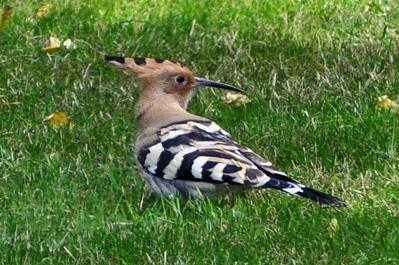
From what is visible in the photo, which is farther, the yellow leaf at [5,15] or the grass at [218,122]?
the yellow leaf at [5,15]

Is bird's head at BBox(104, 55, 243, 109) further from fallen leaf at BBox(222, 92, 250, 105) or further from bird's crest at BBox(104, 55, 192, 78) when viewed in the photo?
fallen leaf at BBox(222, 92, 250, 105)

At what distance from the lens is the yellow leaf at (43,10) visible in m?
8.12

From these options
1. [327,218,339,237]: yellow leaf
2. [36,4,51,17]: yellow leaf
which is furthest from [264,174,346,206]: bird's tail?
[36,4,51,17]: yellow leaf

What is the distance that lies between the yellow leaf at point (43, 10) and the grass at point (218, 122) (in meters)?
0.05

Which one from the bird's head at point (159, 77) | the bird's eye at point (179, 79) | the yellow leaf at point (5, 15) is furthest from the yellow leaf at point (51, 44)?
the bird's eye at point (179, 79)

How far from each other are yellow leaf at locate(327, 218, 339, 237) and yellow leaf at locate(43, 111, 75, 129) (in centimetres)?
187

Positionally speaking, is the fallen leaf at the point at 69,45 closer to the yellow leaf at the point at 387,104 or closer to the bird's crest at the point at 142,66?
the bird's crest at the point at 142,66

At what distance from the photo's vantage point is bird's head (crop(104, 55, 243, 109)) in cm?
600

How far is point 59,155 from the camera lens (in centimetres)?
627

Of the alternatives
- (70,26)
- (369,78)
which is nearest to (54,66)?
(70,26)

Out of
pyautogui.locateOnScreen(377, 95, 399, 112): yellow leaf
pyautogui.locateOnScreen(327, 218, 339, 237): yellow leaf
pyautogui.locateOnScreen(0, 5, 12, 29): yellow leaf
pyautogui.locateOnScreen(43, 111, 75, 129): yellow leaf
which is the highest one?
pyautogui.locateOnScreen(327, 218, 339, 237): yellow leaf

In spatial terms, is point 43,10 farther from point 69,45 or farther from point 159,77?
point 159,77

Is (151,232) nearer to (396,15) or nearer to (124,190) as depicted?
(124,190)

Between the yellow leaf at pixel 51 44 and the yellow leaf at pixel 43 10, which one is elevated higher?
the yellow leaf at pixel 51 44
